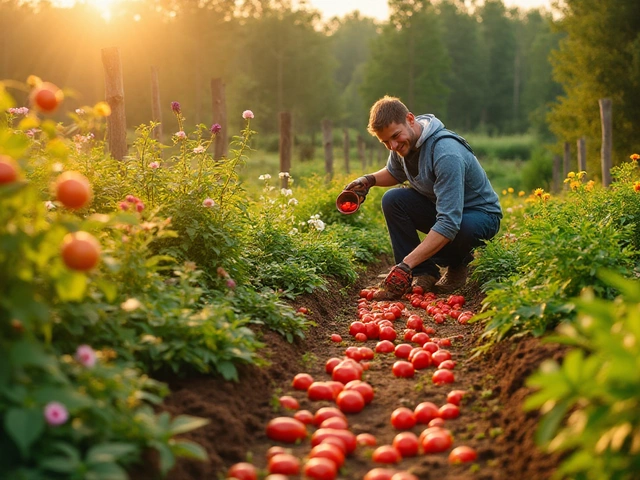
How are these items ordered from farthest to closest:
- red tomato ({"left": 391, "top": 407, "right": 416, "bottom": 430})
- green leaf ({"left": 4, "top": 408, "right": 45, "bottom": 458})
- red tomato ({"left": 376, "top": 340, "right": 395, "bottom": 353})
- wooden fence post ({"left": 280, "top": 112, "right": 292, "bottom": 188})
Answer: wooden fence post ({"left": 280, "top": 112, "right": 292, "bottom": 188}) < red tomato ({"left": 376, "top": 340, "right": 395, "bottom": 353}) < red tomato ({"left": 391, "top": 407, "right": 416, "bottom": 430}) < green leaf ({"left": 4, "top": 408, "right": 45, "bottom": 458})

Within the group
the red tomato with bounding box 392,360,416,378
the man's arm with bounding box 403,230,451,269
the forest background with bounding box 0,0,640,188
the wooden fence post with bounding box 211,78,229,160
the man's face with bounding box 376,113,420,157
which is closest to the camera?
the red tomato with bounding box 392,360,416,378

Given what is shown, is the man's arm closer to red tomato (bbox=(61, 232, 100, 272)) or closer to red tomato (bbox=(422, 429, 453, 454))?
red tomato (bbox=(422, 429, 453, 454))

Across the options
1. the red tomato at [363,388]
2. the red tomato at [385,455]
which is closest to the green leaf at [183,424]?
the red tomato at [385,455]

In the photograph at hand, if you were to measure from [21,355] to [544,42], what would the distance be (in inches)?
2541

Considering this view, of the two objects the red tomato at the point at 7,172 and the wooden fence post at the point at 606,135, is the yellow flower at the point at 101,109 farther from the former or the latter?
the wooden fence post at the point at 606,135

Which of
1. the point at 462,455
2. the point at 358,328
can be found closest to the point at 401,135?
the point at 358,328

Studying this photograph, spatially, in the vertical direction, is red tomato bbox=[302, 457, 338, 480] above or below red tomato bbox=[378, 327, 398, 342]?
above

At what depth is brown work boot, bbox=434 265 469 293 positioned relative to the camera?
639cm

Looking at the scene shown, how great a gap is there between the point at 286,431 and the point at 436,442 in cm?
69

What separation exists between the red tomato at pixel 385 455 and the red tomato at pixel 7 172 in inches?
71.5

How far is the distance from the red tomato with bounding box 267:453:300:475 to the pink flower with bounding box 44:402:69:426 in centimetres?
93

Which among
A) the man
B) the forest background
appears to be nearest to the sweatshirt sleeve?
the man

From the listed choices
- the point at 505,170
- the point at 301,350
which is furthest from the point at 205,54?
the point at 301,350

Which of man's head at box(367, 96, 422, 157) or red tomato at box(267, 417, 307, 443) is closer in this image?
red tomato at box(267, 417, 307, 443)
